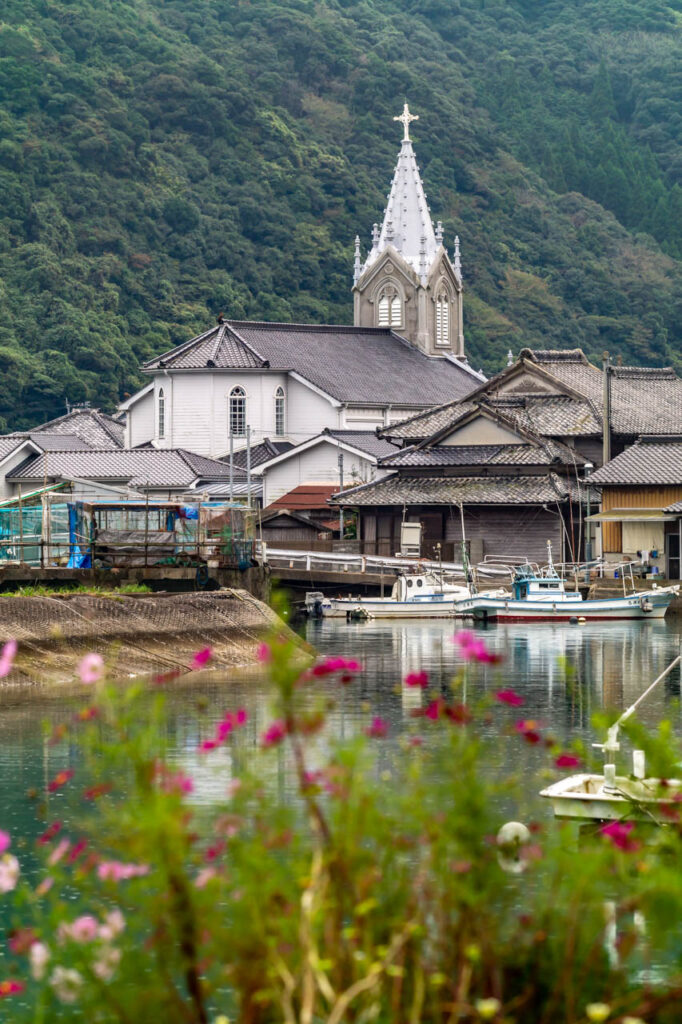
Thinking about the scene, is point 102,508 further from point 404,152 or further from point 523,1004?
point 404,152

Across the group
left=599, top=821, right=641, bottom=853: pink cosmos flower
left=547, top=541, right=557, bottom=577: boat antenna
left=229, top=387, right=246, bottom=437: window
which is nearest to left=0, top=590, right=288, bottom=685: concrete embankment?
left=599, top=821, right=641, bottom=853: pink cosmos flower

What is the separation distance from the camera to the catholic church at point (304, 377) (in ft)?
268

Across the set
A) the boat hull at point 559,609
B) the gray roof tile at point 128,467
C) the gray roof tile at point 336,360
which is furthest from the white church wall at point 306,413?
the boat hull at point 559,609

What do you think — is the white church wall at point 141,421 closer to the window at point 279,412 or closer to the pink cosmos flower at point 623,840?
the window at point 279,412

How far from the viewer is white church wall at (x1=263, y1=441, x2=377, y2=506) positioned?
7444 cm

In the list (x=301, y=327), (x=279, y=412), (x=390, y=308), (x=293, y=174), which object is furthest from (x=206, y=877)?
(x=293, y=174)

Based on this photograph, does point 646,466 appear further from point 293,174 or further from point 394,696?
point 293,174

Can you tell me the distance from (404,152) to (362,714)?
70124mm

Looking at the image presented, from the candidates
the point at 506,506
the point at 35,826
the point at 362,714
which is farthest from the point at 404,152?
the point at 35,826

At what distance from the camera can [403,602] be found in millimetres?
52938

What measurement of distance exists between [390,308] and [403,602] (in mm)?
40608

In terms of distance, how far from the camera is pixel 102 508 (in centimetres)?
4641

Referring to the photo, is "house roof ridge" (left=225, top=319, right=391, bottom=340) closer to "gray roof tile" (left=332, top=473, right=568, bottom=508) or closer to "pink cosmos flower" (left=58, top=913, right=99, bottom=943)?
"gray roof tile" (left=332, top=473, right=568, bottom=508)

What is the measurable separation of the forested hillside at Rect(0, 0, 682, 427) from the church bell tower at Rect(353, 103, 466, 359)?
75.6 feet
